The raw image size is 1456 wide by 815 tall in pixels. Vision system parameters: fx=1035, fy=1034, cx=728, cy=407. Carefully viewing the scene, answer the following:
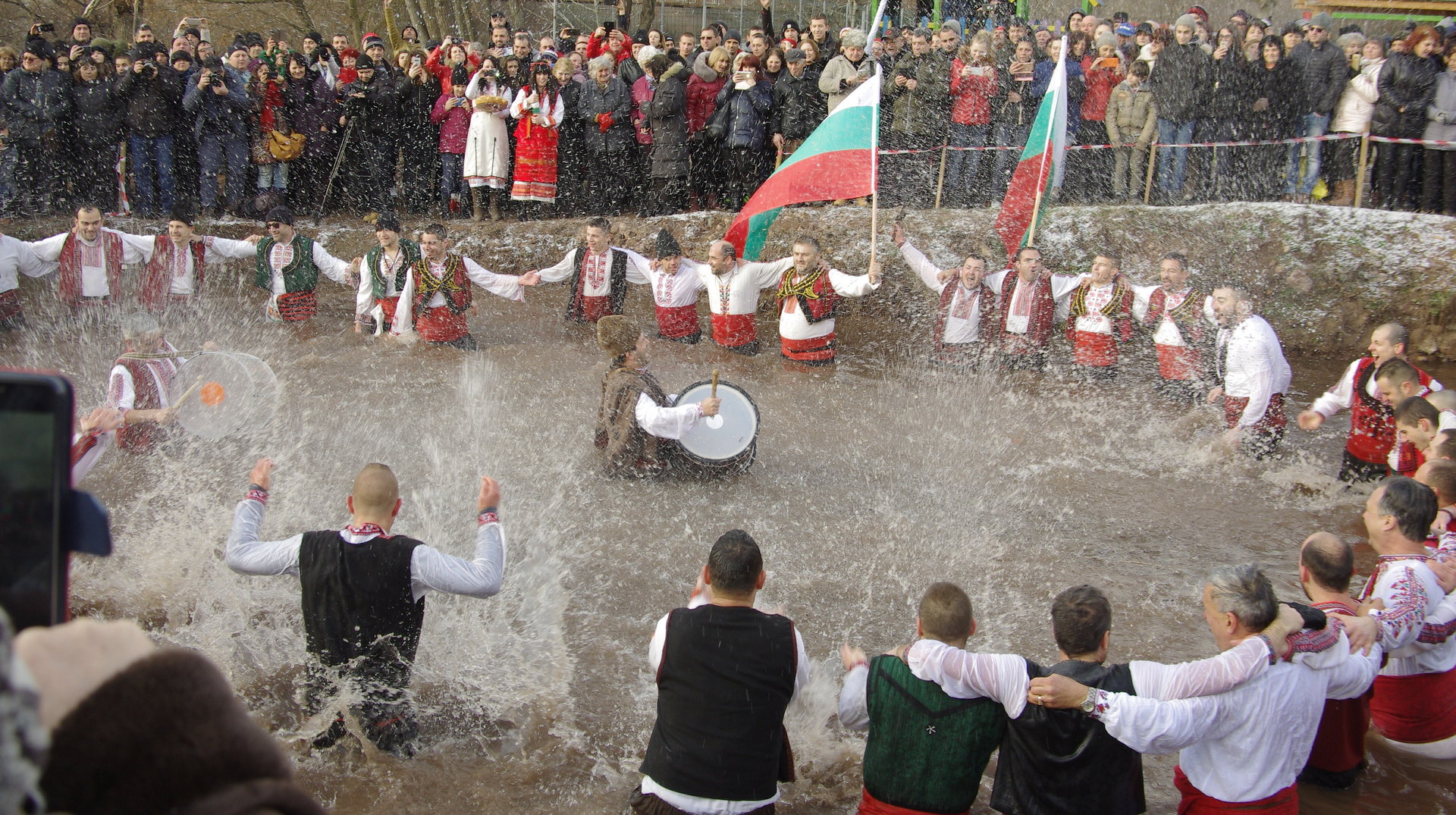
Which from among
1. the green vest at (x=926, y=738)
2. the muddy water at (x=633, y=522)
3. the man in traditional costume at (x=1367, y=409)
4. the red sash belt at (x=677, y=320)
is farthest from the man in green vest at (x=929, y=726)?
the red sash belt at (x=677, y=320)

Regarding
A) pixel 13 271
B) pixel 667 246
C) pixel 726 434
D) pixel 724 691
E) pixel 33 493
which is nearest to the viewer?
pixel 33 493

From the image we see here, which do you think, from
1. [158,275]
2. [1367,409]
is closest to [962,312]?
[1367,409]

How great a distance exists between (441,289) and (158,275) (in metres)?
2.66

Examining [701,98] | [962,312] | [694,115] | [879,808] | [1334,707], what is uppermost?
[701,98]

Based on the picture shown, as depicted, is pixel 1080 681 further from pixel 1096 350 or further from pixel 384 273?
pixel 384 273

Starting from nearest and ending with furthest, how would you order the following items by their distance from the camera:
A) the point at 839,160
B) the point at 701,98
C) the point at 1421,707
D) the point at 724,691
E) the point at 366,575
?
the point at 724,691 < the point at 366,575 < the point at 1421,707 < the point at 839,160 < the point at 701,98

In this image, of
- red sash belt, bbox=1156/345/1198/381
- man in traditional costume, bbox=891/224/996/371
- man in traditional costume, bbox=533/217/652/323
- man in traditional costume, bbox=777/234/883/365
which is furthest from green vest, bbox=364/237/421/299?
red sash belt, bbox=1156/345/1198/381

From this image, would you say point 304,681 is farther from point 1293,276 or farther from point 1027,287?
A: point 1293,276

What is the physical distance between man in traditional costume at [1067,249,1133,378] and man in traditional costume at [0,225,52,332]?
8.96 m

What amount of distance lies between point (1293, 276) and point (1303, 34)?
2.25 m

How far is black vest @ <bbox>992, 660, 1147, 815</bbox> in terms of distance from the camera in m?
2.91

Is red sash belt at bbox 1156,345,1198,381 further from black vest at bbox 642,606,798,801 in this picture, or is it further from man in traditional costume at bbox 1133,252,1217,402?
black vest at bbox 642,606,798,801

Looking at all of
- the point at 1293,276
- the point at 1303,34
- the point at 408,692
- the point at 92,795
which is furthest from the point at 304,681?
the point at 1303,34

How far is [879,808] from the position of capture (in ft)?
10.0
